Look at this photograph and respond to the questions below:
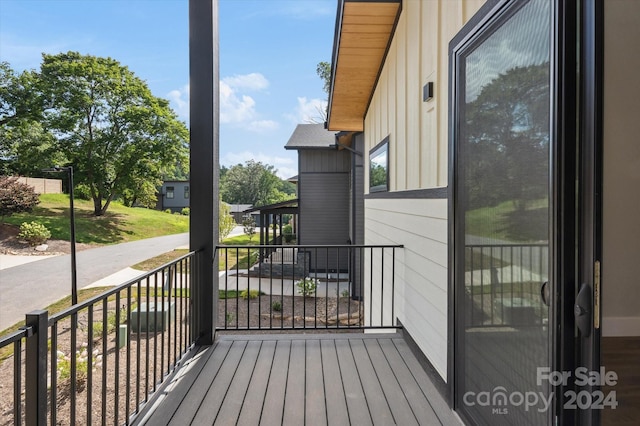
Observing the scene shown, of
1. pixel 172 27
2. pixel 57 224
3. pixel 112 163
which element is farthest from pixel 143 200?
pixel 172 27

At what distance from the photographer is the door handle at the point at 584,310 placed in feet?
3.44

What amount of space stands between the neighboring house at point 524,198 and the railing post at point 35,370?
5.00 feet

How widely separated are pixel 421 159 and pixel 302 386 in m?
1.76

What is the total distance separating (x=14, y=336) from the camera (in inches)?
38.7

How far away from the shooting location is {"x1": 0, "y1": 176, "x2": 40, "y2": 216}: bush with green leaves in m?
7.39

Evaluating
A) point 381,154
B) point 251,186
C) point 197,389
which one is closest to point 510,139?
point 197,389

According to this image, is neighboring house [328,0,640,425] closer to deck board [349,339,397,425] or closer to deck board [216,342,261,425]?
deck board [349,339,397,425]

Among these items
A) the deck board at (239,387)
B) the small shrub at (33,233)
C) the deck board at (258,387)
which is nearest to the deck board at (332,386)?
the deck board at (258,387)

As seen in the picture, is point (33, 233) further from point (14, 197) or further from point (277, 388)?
point (277, 388)

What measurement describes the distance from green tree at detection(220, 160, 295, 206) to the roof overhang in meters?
35.0

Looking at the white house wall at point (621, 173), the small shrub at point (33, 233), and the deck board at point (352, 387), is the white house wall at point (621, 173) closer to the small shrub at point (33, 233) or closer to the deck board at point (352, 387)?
the deck board at point (352, 387)

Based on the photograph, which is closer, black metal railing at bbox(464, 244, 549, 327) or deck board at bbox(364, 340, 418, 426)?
black metal railing at bbox(464, 244, 549, 327)

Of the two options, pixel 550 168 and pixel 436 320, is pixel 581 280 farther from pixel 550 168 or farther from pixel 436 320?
pixel 436 320

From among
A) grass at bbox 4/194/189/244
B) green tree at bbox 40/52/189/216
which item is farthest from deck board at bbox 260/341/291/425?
green tree at bbox 40/52/189/216
